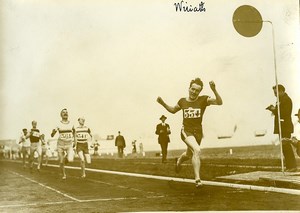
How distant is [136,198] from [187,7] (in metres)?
4.19

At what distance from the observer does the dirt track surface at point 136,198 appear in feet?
28.9

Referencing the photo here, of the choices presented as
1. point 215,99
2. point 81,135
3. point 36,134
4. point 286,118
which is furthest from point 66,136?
point 286,118

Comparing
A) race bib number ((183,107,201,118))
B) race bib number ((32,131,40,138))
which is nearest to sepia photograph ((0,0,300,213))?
race bib number ((183,107,201,118))

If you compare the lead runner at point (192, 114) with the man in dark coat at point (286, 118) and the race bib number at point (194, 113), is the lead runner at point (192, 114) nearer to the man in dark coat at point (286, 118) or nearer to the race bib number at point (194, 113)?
the race bib number at point (194, 113)

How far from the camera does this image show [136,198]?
987cm

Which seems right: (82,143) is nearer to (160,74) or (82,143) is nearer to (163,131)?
(163,131)

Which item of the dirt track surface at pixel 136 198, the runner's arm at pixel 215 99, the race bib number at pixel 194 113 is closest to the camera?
the dirt track surface at pixel 136 198

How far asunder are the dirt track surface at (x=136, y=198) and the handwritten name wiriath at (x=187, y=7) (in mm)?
3665

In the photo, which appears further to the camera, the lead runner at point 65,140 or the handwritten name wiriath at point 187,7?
the lead runner at point 65,140

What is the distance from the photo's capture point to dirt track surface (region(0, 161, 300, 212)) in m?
8.82

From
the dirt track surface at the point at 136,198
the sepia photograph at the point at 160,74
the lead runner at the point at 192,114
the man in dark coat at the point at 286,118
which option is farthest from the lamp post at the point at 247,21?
the dirt track surface at the point at 136,198

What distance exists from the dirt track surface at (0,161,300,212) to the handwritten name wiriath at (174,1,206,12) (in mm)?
3665

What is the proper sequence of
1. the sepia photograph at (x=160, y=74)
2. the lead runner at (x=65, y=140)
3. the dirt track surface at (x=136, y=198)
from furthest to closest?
the lead runner at (x=65, y=140) < the sepia photograph at (x=160, y=74) < the dirt track surface at (x=136, y=198)

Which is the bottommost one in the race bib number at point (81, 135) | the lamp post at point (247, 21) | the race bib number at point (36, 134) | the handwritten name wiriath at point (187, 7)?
the race bib number at point (81, 135)
